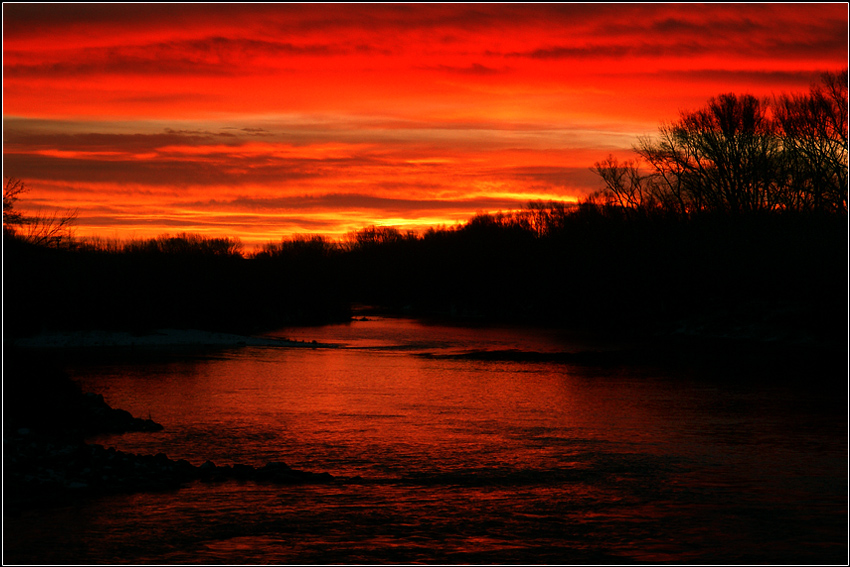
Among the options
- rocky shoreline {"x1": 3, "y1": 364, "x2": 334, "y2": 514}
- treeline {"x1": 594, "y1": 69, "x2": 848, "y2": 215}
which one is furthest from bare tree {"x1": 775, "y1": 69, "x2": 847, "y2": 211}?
rocky shoreline {"x1": 3, "y1": 364, "x2": 334, "y2": 514}

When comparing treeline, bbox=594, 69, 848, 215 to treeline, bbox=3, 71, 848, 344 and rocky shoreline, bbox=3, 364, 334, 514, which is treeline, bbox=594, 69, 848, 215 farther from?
rocky shoreline, bbox=3, 364, 334, 514

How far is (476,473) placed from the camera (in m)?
16.9

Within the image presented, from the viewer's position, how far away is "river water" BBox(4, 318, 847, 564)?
12.3m

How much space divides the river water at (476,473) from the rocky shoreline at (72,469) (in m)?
0.48

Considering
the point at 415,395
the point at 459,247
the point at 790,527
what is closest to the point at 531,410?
the point at 415,395

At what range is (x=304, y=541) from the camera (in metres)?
12.5

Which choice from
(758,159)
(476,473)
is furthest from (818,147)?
(476,473)

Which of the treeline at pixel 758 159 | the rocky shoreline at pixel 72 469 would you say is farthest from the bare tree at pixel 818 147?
the rocky shoreline at pixel 72 469

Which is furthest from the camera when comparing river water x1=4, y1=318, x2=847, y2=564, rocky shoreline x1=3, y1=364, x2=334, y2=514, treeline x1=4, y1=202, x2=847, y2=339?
treeline x1=4, y1=202, x2=847, y2=339

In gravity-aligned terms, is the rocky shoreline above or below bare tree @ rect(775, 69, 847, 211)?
below

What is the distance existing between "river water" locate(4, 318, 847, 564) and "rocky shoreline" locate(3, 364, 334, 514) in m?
0.48

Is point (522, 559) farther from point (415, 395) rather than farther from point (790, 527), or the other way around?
point (415, 395)

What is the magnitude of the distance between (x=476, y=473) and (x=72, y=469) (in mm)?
7830

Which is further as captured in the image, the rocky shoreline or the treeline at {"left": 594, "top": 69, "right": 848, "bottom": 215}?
the treeline at {"left": 594, "top": 69, "right": 848, "bottom": 215}
